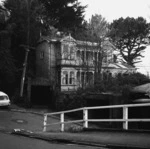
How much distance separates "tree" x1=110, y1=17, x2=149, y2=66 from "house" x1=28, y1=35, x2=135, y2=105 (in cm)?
1797

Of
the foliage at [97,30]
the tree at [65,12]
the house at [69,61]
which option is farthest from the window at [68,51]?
the tree at [65,12]

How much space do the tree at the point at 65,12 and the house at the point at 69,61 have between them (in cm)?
557

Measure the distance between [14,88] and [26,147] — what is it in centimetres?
3020

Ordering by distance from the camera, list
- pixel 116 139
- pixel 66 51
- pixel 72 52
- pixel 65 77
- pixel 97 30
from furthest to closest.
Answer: pixel 65 77
pixel 66 51
pixel 72 52
pixel 97 30
pixel 116 139

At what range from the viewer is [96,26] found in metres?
38.1

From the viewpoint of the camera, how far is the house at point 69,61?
3759 centimetres

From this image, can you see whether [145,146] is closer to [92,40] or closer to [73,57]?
[92,40]

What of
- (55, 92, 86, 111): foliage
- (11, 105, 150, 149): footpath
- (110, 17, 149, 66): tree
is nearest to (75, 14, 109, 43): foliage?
(55, 92, 86, 111): foliage

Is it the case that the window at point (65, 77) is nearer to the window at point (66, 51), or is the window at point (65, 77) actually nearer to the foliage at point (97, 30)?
the window at point (66, 51)

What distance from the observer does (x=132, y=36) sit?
194 ft

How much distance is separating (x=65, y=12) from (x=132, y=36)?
19.5 metres

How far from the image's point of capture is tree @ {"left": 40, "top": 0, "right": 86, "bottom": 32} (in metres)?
44.4

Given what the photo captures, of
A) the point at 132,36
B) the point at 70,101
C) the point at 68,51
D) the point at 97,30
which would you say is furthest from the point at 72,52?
the point at 132,36

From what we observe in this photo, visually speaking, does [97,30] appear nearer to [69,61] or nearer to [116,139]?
[69,61]
